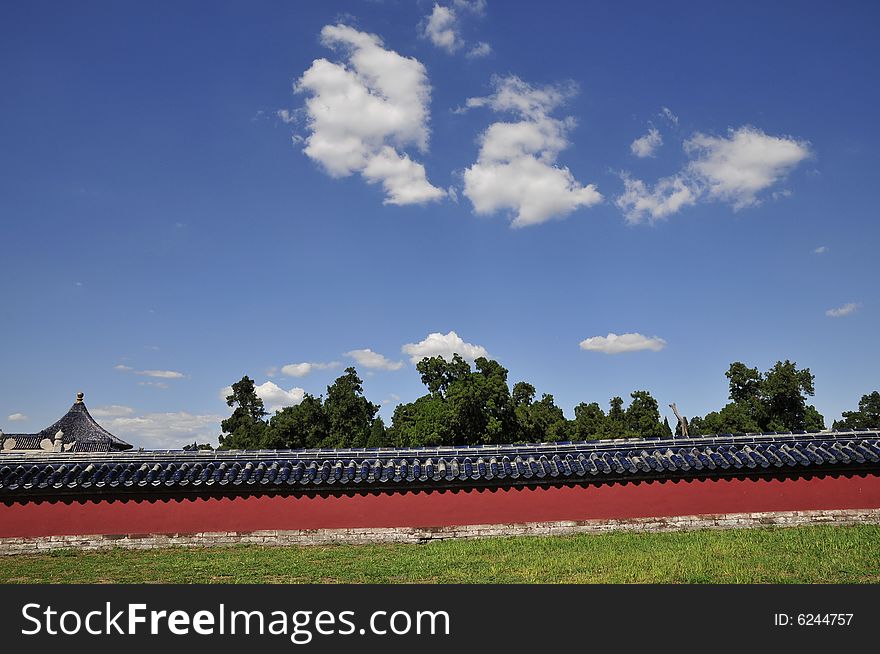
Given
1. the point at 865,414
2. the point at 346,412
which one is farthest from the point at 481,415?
the point at 865,414

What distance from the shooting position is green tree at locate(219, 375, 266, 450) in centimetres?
4722

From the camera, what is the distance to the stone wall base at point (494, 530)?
10547mm

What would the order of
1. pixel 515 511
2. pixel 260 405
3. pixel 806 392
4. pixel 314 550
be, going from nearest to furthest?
pixel 314 550, pixel 515 511, pixel 806 392, pixel 260 405

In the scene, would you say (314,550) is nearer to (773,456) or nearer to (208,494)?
(208,494)

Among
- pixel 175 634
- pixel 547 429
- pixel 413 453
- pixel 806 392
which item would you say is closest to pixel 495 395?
pixel 547 429

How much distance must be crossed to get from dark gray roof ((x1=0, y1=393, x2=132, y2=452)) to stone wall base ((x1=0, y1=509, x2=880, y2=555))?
1064 inches

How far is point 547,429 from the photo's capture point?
146 feet

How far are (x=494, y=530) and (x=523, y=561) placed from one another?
1.95 m

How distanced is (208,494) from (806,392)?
38478 millimetres

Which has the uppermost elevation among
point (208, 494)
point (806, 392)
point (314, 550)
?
point (806, 392)

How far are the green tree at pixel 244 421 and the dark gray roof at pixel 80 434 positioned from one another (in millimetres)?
12210

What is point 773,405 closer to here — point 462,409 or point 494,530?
point 462,409

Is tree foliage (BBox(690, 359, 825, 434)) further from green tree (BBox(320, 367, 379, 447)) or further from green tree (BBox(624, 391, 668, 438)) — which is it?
green tree (BBox(320, 367, 379, 447))

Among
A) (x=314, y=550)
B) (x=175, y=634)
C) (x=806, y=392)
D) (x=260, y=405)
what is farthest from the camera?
(x=260, y=405)
